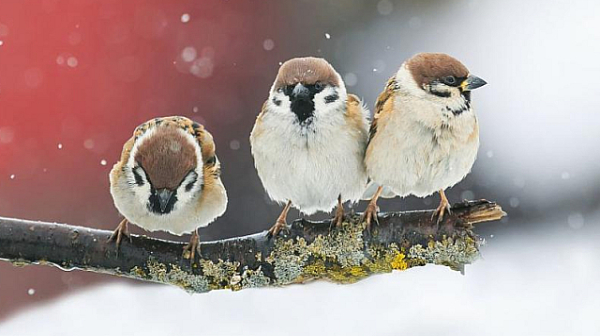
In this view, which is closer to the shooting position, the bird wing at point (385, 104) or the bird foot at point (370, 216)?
the bird foot at point (370, 216)

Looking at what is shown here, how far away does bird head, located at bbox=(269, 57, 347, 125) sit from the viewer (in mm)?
2158

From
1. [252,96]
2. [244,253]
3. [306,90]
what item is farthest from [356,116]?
[252,96]

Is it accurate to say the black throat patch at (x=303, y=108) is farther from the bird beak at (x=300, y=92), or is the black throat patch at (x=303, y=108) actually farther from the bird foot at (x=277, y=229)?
the bird foot at (x=277, y=229)

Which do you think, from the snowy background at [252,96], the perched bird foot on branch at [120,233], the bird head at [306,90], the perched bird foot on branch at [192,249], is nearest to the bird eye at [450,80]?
the bird head at [306,90]

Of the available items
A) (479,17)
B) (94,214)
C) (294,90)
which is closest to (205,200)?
(294,90)

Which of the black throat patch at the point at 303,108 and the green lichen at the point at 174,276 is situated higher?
Answer: the black throat patch at the point at 303,108

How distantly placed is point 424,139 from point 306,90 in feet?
1.17

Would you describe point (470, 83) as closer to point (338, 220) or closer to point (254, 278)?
point (338, 220)

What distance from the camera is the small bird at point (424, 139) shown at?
7.14 ft

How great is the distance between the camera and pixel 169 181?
2115 millimetres

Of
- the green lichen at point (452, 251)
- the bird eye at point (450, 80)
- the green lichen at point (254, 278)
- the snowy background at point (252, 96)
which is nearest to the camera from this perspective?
the green lichen at point (452, 251)

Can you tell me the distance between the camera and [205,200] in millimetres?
2330

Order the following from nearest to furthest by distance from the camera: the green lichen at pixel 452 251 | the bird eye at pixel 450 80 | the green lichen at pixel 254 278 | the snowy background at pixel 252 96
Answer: the green lichen at pixel 452 251, the bird eye at pixel 450 80, the green lichen at pixel 254 278, the snowy background at pixel 252 96

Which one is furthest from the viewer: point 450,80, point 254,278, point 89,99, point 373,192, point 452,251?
point 89,99
